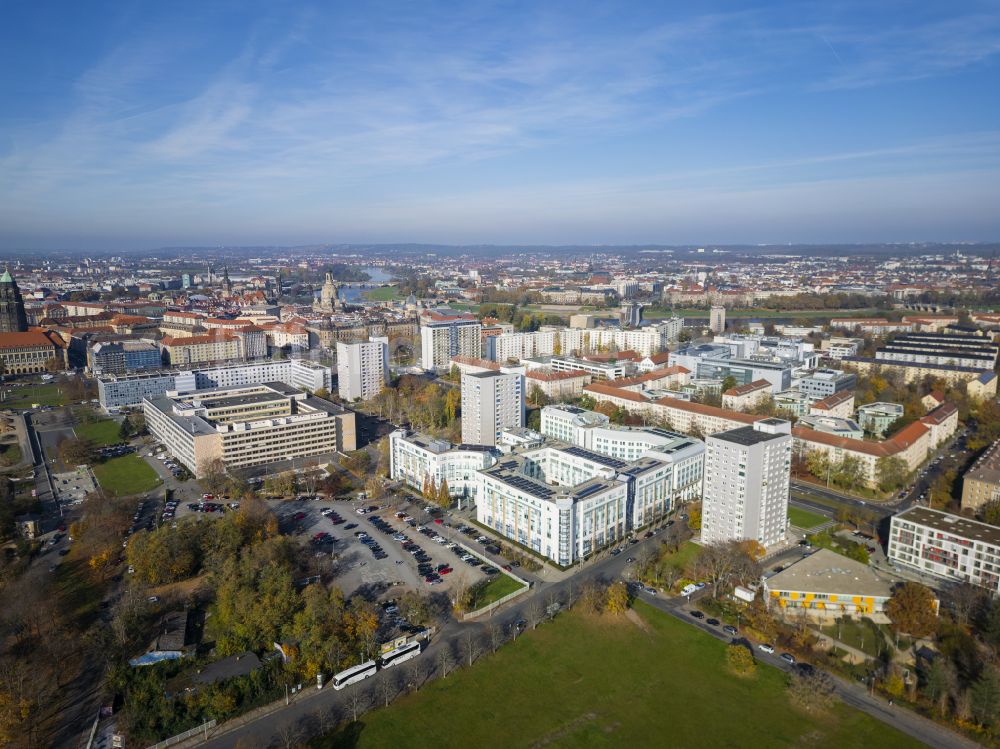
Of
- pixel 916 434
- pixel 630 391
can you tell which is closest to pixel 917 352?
pixel 916 434

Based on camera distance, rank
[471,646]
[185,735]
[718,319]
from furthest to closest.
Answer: [718,319] → [471,646] → [185,735]

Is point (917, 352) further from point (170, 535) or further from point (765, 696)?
point (170, 535)

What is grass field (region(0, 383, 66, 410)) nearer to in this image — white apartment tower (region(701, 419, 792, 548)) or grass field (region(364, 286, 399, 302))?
white apartment tower (region(701, 419, 792, 548))

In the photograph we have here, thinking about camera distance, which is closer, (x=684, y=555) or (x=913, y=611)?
(x=913, y=611)

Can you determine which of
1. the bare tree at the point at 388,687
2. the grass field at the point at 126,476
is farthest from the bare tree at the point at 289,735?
the grass field at the point at 126,476

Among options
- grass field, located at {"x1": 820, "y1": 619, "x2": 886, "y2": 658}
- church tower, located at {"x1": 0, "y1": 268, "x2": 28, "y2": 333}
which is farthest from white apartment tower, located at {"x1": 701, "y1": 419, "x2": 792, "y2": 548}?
church tower, located at {"x1": 0, "y1": 268, "x2": 28, "y2": 333}

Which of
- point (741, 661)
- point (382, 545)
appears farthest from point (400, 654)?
point (741, 661)

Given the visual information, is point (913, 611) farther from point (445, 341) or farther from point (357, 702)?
point (445, 341)
